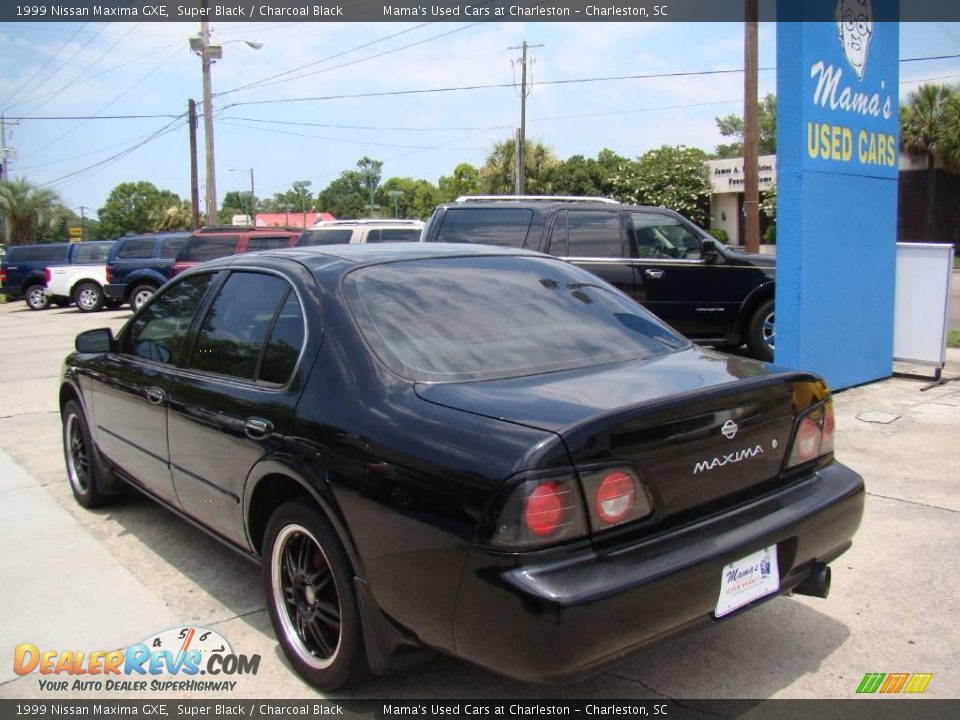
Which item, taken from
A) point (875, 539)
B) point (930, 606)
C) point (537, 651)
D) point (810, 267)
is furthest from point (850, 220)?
point (537, 651)

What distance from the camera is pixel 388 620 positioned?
2613 millimetres

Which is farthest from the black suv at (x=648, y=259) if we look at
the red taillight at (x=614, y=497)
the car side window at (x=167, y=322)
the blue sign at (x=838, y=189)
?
the red taillight at (x=614, y=497)

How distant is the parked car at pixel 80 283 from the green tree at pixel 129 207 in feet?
310

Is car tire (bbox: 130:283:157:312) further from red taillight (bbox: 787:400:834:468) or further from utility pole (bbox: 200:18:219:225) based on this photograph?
red taillight (bbox: 787:400:834:468)

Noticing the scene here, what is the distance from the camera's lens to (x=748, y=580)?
2639 millimetres

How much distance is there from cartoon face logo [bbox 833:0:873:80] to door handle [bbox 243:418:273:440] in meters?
6.65

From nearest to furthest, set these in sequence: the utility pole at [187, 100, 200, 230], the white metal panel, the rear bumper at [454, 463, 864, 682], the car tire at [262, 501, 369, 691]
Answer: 1. the rear bumper at [454, 463, 864, 682]
2. the car tire at [262, 501, 369, 691]
3. the white metal panel
4. the utility pole at [187, 100, 200, 230]

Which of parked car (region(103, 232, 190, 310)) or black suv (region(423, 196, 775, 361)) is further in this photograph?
parked car (region(103, 232, 190, 310))

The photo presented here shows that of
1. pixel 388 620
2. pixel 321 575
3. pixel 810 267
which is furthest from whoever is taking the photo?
pixel 810 267

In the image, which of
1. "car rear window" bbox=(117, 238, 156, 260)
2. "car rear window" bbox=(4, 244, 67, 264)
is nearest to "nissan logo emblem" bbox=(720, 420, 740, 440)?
"car rear window" bbox=(117, 238, 156, 260)

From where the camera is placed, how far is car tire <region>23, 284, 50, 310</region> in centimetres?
2369

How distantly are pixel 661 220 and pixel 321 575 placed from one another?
24.4ft

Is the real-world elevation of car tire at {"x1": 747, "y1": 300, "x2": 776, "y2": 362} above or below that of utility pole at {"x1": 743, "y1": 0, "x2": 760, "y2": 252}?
below

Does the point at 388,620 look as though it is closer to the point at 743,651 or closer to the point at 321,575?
the point at 321,575
